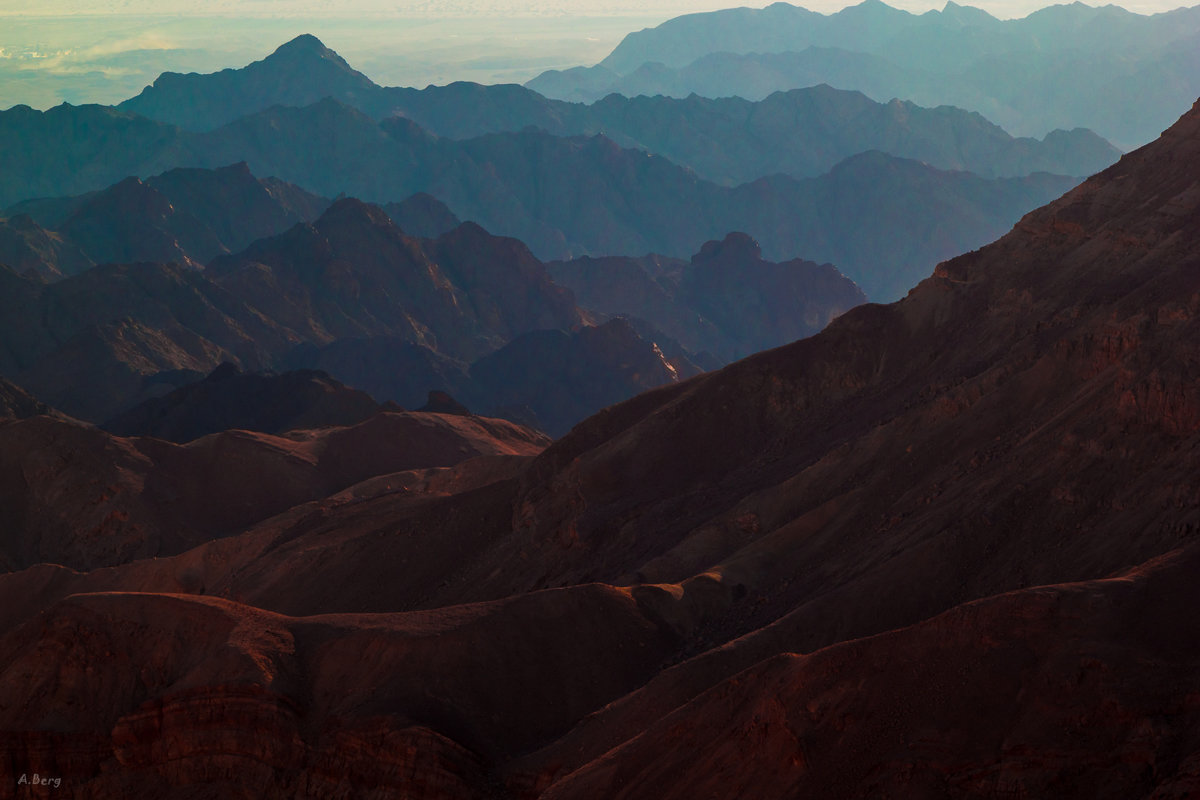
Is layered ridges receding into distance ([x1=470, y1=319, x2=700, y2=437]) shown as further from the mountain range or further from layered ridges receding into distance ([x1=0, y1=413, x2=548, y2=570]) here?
the mountain range

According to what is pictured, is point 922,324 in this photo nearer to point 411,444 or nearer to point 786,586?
point 786,586

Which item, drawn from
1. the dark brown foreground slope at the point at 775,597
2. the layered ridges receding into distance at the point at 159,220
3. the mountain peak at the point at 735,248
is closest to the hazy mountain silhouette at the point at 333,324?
the layered ridges receding into distance at the point at 159,220

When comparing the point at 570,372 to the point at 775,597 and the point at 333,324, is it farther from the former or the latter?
the point at 775,597

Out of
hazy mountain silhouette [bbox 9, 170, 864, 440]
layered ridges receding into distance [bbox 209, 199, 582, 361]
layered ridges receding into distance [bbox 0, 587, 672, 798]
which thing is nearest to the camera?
layered ridges receding into distance [bbox 0, 587, 672, 798]

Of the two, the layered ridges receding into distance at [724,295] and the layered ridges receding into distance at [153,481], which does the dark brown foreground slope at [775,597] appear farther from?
the layered ridges receding into distance at [724,295]

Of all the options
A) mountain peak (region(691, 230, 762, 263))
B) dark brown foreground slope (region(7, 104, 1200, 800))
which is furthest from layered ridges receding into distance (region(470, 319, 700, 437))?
dark brown foreground slope (region(7, 104, 1200, 800))

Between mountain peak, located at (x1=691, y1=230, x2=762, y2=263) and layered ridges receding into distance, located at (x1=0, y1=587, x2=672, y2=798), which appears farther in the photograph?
mountain peak, located at (x1=691, y1=230, x2=762, y2=263)

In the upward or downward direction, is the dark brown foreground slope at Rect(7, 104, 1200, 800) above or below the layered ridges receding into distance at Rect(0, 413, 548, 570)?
below

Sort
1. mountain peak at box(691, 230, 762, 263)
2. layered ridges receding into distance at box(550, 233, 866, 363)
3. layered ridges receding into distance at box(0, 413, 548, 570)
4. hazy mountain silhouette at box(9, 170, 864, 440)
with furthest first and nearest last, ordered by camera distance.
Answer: mountain peak at box(691, 230, 762, 263), layered ridges receding into distance at box(550, 233, 866, 363), hazy mountain silhouette at box(9, 170, 864, 440), layered ridges receding into distance at box(0, 413, 548, 570)

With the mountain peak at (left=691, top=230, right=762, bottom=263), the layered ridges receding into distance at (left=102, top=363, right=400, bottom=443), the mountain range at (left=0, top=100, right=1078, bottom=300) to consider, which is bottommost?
the layered ridges receding into distance at (left=102, top=363, right=400, bottom=443)

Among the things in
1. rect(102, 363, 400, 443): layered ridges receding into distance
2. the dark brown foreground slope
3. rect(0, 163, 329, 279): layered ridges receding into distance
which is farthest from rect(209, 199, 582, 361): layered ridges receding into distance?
the dark brown foreground slope
